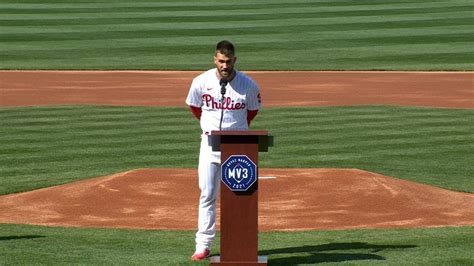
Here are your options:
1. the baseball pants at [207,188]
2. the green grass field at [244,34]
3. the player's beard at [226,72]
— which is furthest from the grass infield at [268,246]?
the green grass field at [244,34]

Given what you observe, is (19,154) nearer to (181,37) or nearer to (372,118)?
(372,118)

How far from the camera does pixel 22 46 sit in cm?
A: 4325

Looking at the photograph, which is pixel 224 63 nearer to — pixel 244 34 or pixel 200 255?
pixel 200 255

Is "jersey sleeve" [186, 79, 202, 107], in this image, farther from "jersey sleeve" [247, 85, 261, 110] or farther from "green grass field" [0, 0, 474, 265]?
"green grass field" [0, 0, 474, 265]

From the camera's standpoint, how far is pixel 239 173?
31.5 feet

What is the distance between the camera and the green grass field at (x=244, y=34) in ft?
131

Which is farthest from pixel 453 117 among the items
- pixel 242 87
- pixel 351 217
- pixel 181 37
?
pixel 181 37

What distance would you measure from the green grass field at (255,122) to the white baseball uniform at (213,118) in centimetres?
43

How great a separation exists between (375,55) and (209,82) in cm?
3118

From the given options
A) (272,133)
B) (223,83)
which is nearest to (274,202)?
(223,83)

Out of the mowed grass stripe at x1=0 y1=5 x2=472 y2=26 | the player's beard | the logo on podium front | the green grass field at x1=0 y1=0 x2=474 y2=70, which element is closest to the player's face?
the player's beard

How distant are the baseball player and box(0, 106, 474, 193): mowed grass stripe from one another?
588 cm

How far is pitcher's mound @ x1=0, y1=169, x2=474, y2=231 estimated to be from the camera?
511 inches

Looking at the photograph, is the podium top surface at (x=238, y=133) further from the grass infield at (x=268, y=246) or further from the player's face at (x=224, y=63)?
the grass infield at (x=268, y=246)
